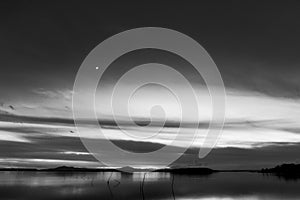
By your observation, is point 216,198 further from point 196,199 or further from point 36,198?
point 36,198

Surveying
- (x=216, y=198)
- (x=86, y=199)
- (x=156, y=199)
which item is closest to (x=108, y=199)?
(x=86, y=199)

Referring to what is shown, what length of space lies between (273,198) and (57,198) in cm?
2819

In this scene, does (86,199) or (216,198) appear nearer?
(86,199)

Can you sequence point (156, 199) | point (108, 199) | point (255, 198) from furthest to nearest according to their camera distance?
point (255, 198) → point (156, 199) → point (108, 199)

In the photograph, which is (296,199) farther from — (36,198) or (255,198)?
(36,198)

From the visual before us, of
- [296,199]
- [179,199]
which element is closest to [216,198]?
[179,199]

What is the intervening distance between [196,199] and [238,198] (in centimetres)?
670

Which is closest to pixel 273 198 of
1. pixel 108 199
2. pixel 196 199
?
pixel 196 199

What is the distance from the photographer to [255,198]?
47219 millimetres

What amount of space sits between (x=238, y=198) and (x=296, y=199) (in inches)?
290

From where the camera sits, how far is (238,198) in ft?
156

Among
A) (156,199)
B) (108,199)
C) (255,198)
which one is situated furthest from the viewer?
(255,198)

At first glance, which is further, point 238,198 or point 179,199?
point 238,198

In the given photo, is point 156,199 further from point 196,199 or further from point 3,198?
point 3,198
